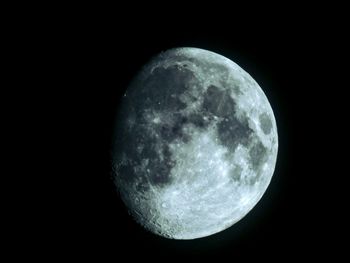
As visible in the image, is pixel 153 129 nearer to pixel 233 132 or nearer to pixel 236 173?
pixel 233 132

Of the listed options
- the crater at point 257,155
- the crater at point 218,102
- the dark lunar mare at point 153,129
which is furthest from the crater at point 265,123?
the dark lunar mare at point 153,129

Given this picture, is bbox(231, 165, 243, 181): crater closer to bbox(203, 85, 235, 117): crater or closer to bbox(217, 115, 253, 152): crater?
bbox(217, 115, 253, 152): crater

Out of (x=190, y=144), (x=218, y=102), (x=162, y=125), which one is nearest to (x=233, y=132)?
(x=218, y=102)

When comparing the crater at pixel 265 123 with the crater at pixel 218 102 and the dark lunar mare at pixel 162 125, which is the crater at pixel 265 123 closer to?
the dark lunar mare at pixel 162 125

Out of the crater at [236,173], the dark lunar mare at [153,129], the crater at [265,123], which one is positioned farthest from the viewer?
the crater at [265,123]

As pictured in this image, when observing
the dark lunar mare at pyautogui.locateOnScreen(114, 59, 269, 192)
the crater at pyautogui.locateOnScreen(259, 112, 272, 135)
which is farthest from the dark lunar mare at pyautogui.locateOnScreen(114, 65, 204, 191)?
the crater at pyautogui.locateOnScreen(259, 112, 272, 135)

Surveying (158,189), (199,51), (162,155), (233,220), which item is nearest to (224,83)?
(199,51)

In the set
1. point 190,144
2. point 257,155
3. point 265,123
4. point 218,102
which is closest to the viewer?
point 190,144

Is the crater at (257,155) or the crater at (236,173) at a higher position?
the crater at (257,155)
